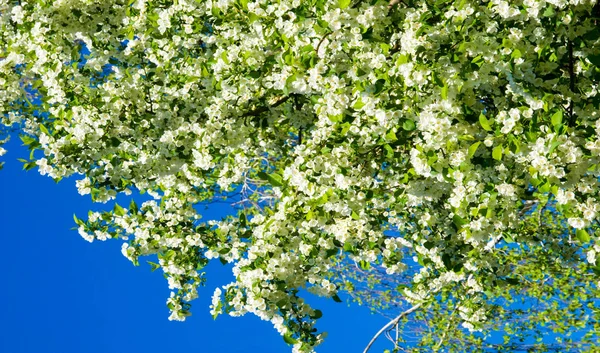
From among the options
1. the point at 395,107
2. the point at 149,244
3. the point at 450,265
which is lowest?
the point at 450,265

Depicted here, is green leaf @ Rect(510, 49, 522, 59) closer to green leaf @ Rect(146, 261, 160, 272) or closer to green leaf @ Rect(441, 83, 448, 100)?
green leaf @ Rect(441, 83, 448, 100)

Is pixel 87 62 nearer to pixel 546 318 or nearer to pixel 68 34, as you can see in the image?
pixel 68 34

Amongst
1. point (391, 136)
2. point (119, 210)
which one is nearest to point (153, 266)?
point (119, 210)

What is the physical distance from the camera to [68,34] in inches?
286

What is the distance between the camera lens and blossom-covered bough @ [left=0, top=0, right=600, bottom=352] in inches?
202

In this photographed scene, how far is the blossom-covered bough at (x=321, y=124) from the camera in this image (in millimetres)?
5121

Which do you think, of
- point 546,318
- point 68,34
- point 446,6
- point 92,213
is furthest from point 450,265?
point 546,318

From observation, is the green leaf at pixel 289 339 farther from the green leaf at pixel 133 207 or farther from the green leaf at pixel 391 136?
the green leaf at pixel 133 207

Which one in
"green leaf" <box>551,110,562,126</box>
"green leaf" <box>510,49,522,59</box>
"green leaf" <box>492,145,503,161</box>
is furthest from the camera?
"green leaf" <box>492,145,503,161</box>

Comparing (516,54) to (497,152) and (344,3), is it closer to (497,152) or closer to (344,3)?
(497,152)

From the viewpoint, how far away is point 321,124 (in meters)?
5.95

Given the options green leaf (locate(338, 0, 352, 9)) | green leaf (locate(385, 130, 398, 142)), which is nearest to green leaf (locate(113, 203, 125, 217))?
green leaf (locate(385, 130, 398, 142))

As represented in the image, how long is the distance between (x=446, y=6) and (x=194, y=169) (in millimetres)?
3534

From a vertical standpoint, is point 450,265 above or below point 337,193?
below
